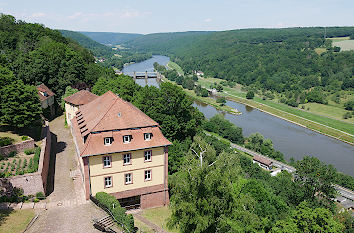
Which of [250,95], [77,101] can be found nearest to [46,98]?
[77,101]

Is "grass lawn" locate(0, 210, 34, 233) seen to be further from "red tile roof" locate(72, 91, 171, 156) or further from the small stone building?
the small stone building

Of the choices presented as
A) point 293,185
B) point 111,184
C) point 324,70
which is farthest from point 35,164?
point 324,70

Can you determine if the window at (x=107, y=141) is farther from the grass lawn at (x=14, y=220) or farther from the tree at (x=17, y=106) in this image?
the tree at (x=17, y=106)

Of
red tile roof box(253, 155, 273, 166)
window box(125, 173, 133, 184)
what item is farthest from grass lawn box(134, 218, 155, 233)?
red tile roof box(253, 155, 273, 166)

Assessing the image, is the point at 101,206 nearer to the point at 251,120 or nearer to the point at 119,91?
the point at 119,91

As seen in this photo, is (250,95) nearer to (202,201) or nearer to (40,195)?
(40,195)
